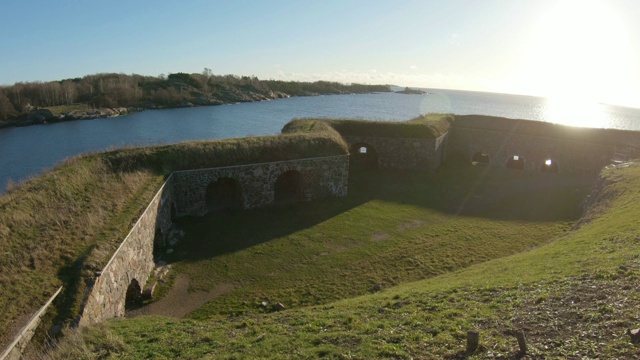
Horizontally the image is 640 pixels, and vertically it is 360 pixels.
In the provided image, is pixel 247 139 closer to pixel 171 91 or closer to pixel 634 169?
pixel 634 169

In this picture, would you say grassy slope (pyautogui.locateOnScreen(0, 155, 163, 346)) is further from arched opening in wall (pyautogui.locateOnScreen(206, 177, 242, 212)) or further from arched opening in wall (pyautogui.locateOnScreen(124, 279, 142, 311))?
arched opening in wall (pyautogui.locateOnScreen(206, 177, 242, 212))

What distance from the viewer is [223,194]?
21.5 metres

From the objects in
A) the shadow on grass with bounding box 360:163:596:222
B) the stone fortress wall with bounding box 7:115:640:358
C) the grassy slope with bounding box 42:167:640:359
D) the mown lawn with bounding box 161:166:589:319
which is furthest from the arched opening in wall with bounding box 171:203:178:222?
the shadow on grass with bounding box 360:163:596:222

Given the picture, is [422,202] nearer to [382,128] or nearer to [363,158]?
[382,128]

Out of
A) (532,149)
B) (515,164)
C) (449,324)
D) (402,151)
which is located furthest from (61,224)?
(515,164)

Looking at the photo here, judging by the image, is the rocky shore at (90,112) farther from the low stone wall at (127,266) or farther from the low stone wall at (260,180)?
the low stone wall at (127,266)

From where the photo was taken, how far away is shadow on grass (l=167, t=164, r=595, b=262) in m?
17.7

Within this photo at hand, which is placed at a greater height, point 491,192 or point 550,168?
point 550,168

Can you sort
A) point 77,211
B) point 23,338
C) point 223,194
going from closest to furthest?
point 23,338 < point 77,211 < point 223,194

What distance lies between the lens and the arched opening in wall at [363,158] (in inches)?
1170

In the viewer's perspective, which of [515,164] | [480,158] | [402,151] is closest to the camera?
[402,151]

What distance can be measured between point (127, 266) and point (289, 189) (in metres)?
11.9

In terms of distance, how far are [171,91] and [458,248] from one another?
3170 inches

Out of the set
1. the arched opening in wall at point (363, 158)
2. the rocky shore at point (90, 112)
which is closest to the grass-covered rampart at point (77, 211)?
the arched opening in wall at point (363, 158)
